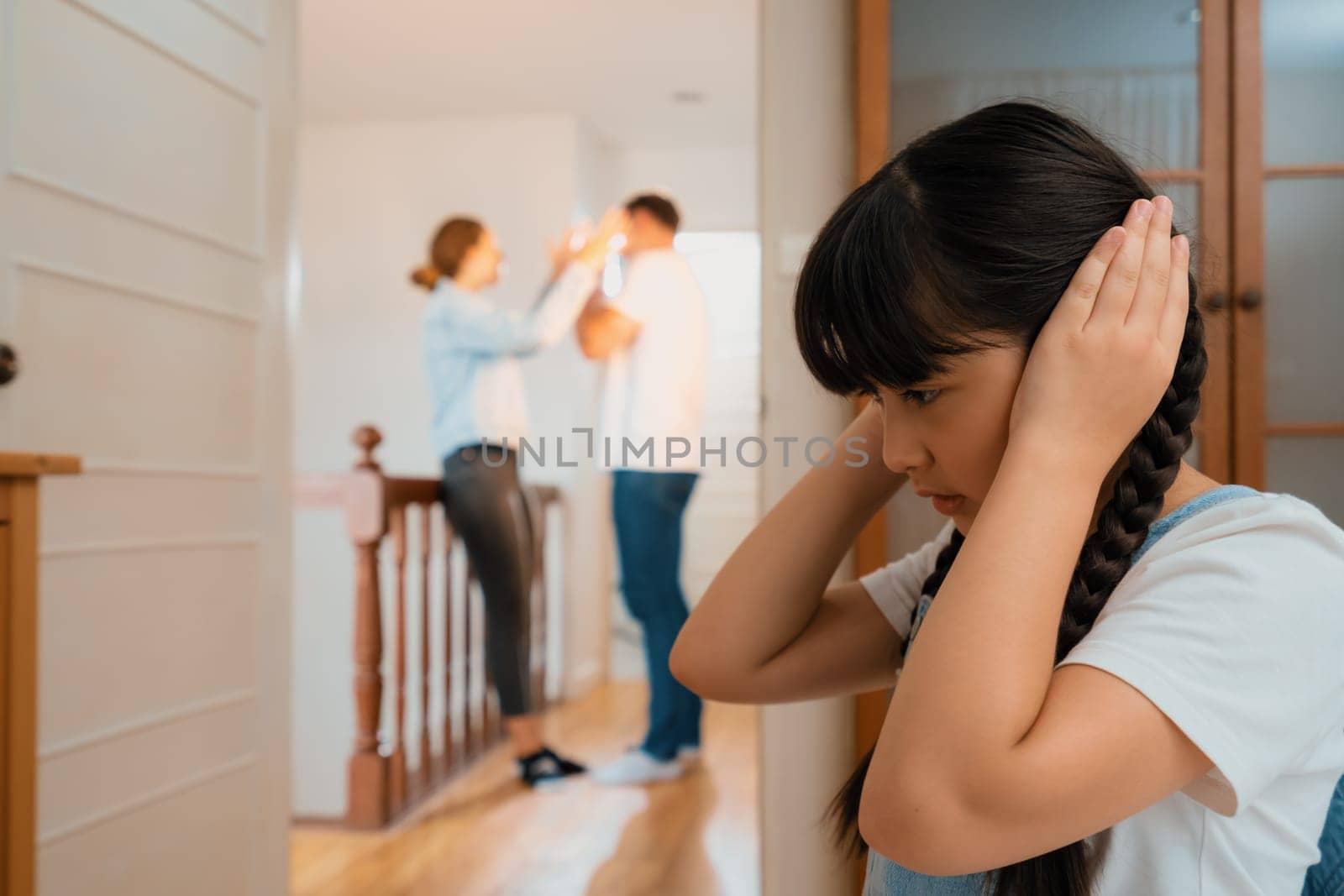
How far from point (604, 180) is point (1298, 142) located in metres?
3.75

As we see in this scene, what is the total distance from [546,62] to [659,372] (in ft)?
6.02

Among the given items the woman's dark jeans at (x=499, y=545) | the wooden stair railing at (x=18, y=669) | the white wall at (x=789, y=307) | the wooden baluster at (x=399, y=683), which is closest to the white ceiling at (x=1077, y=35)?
the white wall at (x=789, y=307)

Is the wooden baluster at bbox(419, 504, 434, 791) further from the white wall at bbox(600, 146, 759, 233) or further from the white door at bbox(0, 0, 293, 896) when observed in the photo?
the white wall at bbox(600, 146, 759, 233)

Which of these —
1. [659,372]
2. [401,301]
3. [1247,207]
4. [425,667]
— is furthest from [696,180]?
[1247,207]

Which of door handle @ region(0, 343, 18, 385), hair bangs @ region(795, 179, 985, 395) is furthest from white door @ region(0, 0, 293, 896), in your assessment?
hair bangs @ region(795, 179, 985, 395)

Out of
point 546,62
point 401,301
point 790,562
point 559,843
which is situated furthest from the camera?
point 401,301

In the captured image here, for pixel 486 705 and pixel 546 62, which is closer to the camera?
pixel 486 705

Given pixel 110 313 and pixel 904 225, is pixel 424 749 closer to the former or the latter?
pixel 110 313

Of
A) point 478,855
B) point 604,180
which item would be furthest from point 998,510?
point 604,180

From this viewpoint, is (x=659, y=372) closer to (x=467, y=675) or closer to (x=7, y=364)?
(x=467, y=675)

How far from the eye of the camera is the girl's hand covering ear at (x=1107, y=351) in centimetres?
55

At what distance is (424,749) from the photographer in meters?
3.25

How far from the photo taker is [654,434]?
9.76 feet

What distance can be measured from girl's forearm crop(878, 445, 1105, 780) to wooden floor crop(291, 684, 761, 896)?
1858mm
